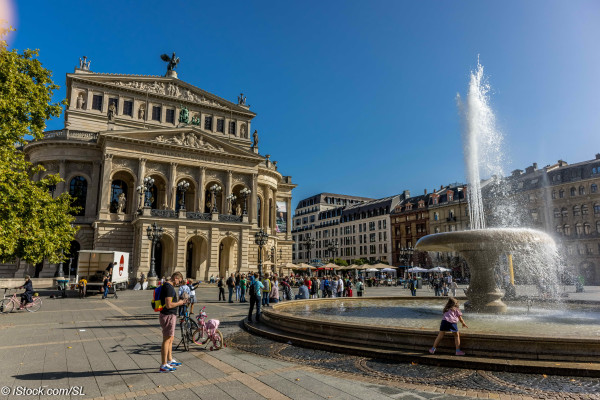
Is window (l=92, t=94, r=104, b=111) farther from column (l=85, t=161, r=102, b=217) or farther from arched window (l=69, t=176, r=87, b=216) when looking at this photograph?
arched window (l=69, t=176, r=87, b=216)

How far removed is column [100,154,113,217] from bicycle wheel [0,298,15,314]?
22.6 m

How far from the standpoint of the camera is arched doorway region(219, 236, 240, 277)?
3919 centimetres

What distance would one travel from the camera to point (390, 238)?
76.8 metres

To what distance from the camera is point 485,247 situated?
1165cm

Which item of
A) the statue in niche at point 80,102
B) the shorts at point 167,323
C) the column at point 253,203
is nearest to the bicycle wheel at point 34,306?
the shorts at point 167,323

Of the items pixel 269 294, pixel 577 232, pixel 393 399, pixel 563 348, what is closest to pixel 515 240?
pixel 563 348

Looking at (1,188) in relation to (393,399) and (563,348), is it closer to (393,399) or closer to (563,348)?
(393,399)

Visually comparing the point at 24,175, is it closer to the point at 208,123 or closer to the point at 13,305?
the point at 13,305

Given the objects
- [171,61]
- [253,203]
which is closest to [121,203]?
[253,203]

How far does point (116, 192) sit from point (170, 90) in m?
14.6

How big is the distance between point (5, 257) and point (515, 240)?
56.7ft

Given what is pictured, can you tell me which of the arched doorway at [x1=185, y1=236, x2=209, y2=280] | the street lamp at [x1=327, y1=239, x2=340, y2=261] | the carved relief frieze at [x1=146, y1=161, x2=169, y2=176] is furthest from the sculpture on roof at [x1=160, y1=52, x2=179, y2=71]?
the street lamp at [x1=327, y1=239, x2=340, y2=261]

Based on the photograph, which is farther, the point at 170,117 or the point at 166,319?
the point at 170,117

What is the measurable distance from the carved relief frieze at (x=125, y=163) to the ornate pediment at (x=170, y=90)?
10.7 m
